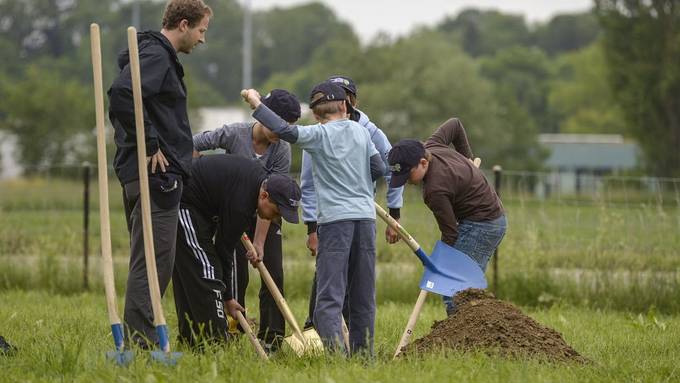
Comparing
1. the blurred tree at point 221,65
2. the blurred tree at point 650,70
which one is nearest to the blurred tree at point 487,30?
the blurred tree at point 221,65

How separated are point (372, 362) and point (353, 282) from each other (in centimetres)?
74

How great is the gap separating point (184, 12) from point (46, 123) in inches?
1239

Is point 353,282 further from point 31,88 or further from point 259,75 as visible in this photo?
point 259,75

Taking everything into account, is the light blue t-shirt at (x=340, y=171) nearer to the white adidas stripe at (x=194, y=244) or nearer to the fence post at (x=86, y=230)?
the white adidas stripe at (x=194, y=244)

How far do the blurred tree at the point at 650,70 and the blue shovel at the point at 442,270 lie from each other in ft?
85.9

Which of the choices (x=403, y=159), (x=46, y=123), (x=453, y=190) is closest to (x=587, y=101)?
(x=46, y=123)

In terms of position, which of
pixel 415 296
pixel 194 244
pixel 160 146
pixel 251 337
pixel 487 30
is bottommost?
pixel 415 296

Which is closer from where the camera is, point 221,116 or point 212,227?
point 212,227

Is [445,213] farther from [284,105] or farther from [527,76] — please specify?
[527,76]

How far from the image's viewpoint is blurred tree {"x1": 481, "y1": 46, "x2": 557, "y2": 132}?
97.4m

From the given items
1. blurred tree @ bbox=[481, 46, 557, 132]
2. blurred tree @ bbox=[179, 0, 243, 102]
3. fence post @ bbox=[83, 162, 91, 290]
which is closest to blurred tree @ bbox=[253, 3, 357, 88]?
blurred tree @ bbox=[179, 0, 243, 102]

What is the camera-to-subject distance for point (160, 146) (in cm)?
618

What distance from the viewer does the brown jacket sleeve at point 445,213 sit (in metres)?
6.96

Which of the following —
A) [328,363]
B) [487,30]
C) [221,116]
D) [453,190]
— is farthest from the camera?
[487,30]
